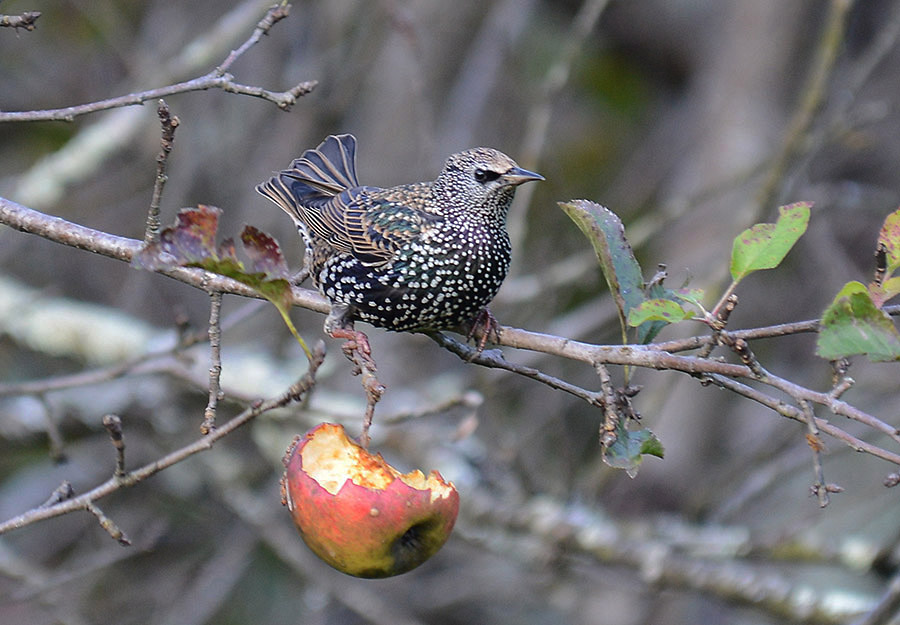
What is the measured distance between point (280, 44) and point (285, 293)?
4.86 metres

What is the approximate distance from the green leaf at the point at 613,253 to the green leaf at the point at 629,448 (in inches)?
11.7

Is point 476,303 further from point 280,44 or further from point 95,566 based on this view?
point 280,44

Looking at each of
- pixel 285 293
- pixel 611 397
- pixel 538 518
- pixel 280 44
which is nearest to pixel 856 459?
pixel 538 518

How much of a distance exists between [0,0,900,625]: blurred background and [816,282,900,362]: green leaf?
171 centimetres

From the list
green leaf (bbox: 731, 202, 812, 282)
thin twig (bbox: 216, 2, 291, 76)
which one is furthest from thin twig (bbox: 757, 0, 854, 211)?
thin twig (bbox: 216, 2, 291, 76)

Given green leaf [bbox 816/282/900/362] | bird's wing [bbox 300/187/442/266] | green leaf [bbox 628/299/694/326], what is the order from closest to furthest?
1. green leaf [bbox 816/282/900/362]
2. green leaf [bbox 628/299/694/326]
3. bird's wing [bbox 300/187/442/266]

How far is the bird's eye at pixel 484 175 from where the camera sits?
3.35 metres

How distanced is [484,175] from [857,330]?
173 cm

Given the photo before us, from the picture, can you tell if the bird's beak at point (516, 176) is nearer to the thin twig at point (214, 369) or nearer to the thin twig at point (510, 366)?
the thin twig at point (510, 366)

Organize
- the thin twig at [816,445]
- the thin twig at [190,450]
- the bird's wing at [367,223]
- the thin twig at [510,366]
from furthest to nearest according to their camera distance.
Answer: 1. the bird's wing at [367,223]
2. the thin twig at [510,366]
3. the thin twig at [190,450]
4. the thin twig at [816,445]

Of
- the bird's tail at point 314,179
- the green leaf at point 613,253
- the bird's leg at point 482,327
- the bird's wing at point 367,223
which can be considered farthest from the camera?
the bird's tail at point 314,179

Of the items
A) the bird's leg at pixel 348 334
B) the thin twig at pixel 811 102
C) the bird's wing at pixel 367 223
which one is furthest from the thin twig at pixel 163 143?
the thin twig at pixel 811 102

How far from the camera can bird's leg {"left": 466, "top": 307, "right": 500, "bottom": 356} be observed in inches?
121

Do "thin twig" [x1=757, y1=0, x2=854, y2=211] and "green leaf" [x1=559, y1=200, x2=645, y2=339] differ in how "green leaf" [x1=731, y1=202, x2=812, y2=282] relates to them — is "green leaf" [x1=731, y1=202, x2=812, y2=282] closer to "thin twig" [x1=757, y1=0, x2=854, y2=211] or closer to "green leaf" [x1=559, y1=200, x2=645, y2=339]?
"green leaf" [x1=559, y1=200, x2=645, y2=339]
